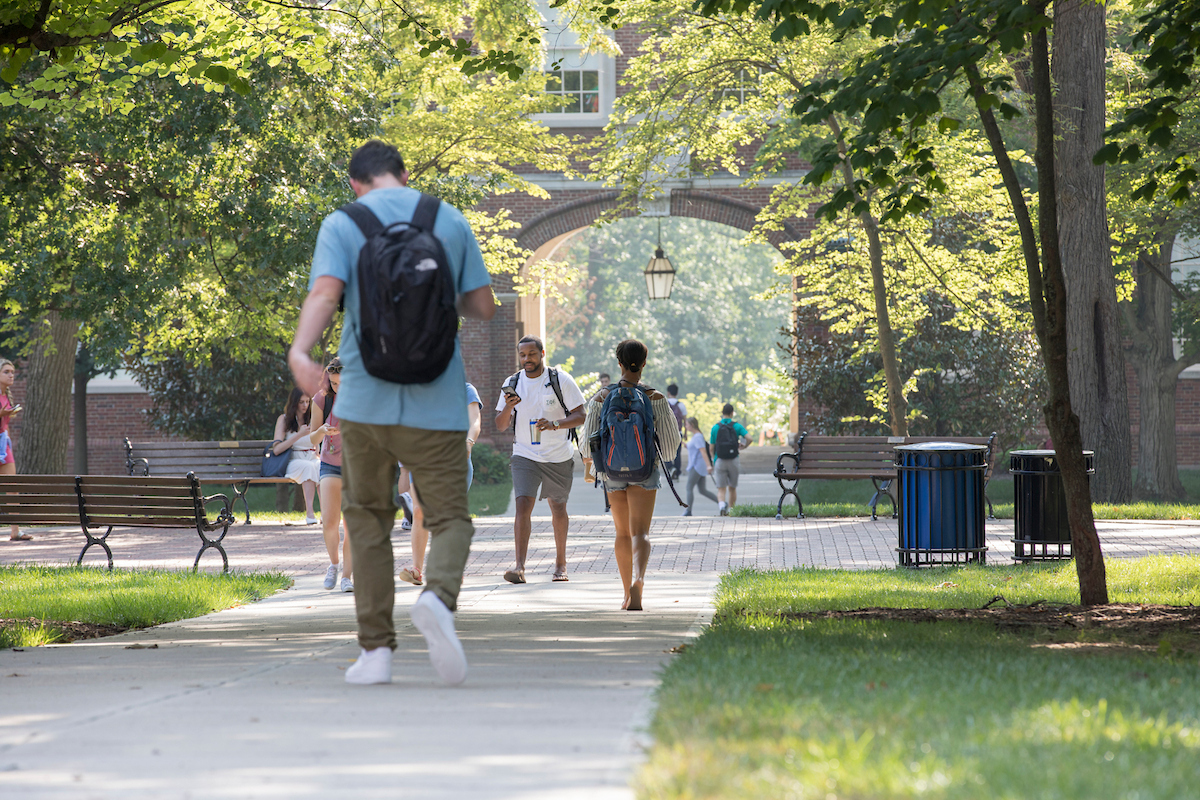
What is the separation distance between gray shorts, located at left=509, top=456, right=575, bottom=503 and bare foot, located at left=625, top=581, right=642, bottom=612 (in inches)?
70.8

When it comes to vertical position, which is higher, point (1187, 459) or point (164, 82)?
point (164, 82)

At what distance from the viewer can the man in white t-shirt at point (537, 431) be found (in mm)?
9672

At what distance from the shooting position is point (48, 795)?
3.35m

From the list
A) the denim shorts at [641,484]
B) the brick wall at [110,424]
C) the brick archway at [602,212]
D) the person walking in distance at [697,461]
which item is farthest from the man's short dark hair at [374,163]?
the brick wall at [110,424]

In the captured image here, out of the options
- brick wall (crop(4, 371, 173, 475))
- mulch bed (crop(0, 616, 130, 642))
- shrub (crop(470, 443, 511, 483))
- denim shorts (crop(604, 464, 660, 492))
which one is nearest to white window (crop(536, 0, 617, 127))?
shrub (crop(470, 443, 511, 483))

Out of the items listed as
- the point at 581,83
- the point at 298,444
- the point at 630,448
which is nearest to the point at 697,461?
the point at 298,444

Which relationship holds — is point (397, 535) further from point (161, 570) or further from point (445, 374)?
point (445, 374)

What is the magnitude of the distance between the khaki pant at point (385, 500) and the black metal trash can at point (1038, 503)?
23.6 ft

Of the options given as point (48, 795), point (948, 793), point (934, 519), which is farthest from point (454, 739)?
point (934, 519)

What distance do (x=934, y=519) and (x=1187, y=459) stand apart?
19448 mm

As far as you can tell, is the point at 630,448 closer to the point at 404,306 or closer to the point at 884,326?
the point at 404,306

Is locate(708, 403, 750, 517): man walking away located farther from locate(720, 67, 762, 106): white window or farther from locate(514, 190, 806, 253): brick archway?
locate(514, 190, 806, 253): brick archway

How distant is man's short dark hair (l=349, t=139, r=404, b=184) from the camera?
512 centimetres

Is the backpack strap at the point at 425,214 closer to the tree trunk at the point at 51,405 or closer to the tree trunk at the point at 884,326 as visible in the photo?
the tree trunk at the point at 884,326
